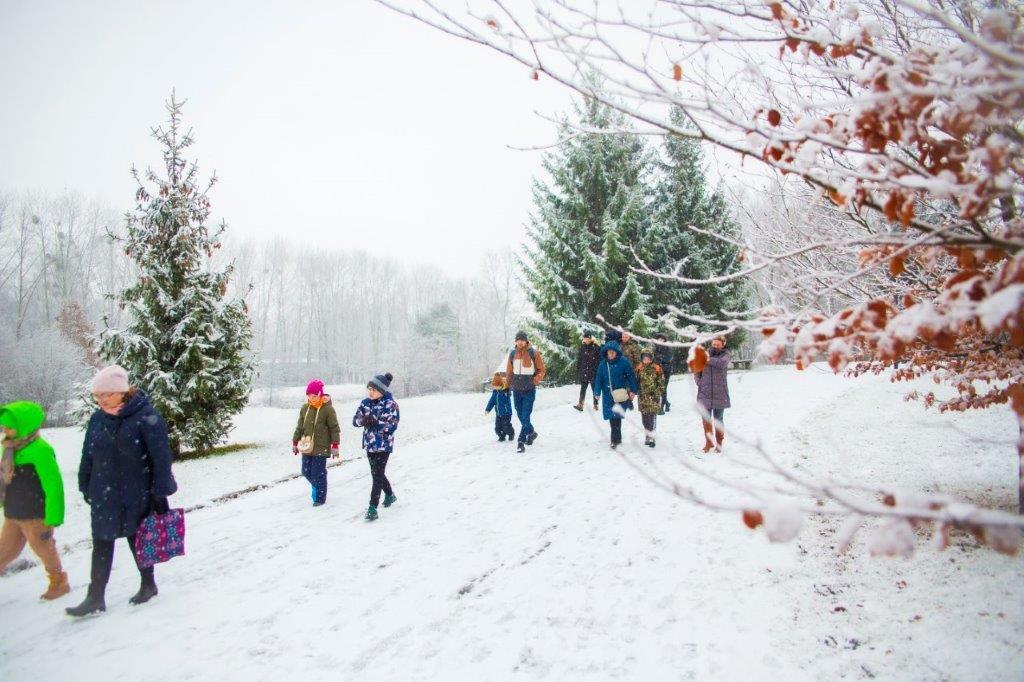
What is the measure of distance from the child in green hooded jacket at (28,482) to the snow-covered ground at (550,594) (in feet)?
2.06

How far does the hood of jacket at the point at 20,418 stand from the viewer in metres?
4.25

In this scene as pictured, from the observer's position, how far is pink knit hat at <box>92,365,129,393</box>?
4.03m

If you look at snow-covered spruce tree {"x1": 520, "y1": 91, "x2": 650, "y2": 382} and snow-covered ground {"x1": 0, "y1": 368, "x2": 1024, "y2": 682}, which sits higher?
snow-covered spruce tree {"x1": 520, "y1": 91, "x2": 650, "y2": 382}

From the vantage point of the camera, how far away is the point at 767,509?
1352 millimetres

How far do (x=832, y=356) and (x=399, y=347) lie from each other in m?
39.1

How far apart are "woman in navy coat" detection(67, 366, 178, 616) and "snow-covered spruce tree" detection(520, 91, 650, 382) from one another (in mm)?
14679

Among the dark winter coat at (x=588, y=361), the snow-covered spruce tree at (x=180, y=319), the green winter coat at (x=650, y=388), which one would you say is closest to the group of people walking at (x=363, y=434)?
the green winter coat at (x=650, y=388)

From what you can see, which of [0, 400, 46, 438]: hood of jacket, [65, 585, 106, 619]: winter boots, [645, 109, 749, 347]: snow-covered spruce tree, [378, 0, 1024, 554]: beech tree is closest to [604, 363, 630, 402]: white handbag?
[378, 0, 1024, 554]: beech tree

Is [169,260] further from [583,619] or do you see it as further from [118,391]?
[583,619]

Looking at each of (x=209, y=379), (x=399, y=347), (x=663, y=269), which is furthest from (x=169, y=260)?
(x=399, y=347)

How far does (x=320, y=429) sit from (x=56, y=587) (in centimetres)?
288

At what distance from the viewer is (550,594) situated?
13.0 ft

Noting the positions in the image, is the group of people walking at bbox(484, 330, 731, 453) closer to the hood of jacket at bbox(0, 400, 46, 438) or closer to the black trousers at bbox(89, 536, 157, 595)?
the black trousers at bbox(89, 536, 157, 595)

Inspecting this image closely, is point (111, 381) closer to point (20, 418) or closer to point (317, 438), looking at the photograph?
point (20, 418)
